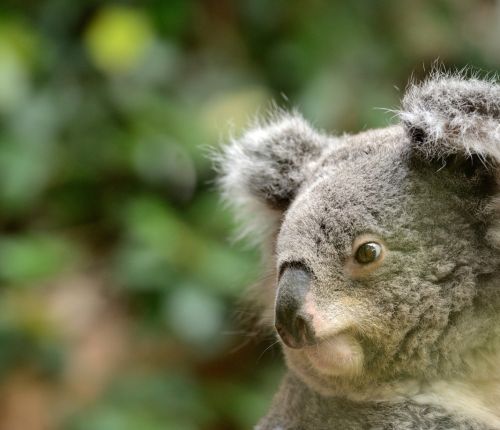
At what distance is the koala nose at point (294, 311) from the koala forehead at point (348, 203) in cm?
4

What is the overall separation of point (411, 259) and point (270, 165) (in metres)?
0.44

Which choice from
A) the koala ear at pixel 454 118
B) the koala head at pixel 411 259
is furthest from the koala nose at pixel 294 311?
the koala ear at pixel 454 118

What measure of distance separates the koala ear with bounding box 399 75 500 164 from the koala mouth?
33 cm

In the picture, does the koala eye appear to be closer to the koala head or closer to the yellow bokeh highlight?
the koala head

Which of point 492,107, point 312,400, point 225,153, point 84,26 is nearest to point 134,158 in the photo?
point 84,26

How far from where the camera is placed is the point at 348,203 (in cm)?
143

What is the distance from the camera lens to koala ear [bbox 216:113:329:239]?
1705mm

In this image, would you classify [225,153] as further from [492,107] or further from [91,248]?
[91,248]

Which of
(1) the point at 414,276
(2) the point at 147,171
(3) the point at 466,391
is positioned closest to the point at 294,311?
(1) the point at 414,276

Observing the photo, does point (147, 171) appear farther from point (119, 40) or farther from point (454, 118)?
point (454, 118)

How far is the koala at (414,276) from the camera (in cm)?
138

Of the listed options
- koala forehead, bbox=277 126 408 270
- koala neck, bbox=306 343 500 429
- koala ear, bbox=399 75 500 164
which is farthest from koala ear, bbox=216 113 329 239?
koala neck, bbox=306 343 500 429

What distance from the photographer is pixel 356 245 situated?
1.39 meters

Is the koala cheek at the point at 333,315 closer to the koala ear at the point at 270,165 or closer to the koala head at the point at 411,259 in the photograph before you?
the koala head at the point at 411,259
